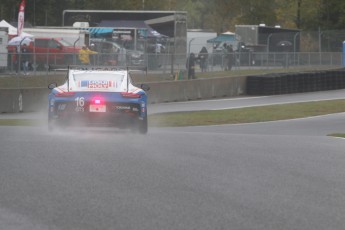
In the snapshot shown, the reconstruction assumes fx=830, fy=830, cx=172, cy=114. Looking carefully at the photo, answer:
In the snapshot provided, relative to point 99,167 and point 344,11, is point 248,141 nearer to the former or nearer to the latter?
point 99,167

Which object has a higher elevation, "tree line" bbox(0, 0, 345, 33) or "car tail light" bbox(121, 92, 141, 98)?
"tree line" bbox(0, 0, 345, 33)

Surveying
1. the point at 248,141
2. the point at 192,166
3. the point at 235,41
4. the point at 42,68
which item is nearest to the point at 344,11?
the point at 235,41

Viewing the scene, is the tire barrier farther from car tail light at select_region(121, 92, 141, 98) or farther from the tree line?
the tree line

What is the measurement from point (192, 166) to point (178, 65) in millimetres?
27717

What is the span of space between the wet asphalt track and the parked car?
60.1ft

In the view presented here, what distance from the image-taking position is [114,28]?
1802 inches

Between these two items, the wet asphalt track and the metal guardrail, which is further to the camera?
the metal guardrail

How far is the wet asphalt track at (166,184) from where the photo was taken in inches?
320

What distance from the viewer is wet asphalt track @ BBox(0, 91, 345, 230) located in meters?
8.14

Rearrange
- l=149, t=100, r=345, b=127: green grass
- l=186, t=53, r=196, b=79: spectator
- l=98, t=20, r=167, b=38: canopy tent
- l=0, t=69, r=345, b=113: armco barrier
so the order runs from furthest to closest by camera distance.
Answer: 1. l=98, t=20, r=167, b=38: canopy tent
2. l=186, t=53, r=196, b=79: spectator
3. l=0, t=69, r=345, b=113: armco barrier
4. l=149, t=100, r=345, b=127: green grass

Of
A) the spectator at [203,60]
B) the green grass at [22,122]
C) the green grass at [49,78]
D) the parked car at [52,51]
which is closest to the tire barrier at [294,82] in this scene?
the green grass at [49,78]

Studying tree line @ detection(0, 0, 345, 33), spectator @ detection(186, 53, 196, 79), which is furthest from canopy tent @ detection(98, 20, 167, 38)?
tree line @ detection(0, 0, 345, 33)

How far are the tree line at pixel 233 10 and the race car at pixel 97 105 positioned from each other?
46.4 metres

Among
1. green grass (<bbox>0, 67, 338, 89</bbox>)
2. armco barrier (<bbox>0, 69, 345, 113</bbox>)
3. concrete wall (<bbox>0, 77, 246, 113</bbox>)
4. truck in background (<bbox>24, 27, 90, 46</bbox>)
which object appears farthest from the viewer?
truck in background (<bbox>24, 27, 90, 46</bbox>)
